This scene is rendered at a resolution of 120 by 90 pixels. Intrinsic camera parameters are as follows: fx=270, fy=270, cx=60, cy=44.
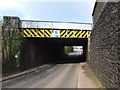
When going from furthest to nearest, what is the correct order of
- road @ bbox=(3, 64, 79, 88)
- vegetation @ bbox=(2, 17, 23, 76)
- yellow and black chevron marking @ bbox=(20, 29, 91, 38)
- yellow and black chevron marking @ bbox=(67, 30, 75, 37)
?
yellow and black chevron marking @ bbox=(67, 30, 75, 37) → yellow and black chevron marking @ bbox=(20, 29, 91, 38) → vegetation @ bbox=(2, 17, 23, 76) → road @ bbox=(3, 64, 79, 88)

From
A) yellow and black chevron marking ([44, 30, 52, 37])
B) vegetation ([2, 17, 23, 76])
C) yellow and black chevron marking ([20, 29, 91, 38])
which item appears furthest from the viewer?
yellow and black chevron marking ([44, 30, 52, 37])

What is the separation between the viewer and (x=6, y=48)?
2650 cm

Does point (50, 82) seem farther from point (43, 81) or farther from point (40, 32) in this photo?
point (40, 32)

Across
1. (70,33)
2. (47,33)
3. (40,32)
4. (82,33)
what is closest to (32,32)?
(40,32)

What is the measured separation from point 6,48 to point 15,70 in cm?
240

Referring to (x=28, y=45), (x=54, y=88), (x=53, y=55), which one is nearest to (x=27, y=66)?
(x=28, y=45)

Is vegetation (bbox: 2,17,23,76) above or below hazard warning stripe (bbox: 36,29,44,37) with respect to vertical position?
below

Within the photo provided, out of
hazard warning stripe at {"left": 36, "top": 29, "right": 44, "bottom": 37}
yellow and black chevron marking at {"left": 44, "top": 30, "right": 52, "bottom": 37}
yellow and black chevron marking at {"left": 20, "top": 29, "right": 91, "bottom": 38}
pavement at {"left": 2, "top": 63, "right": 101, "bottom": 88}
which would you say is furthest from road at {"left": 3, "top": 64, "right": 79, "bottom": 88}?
yellow and black chevron marking at {"left": 44, "top": 30, "right": 52, "bottom": 37}

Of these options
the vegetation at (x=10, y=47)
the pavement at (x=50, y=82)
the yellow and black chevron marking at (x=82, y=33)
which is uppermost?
the yellow and black chevron marking at (x=82, y=33)

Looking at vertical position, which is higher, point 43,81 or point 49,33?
point 49,33

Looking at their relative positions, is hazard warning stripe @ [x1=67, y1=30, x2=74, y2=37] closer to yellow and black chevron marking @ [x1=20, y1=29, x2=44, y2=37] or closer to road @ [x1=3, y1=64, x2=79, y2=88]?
yellow and black chevron marking @ [x1=20, y1=29, x2=44, y2=37]

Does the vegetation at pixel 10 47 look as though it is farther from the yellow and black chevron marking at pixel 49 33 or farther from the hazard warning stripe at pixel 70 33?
the hazard warning stripe at pixel 70 33

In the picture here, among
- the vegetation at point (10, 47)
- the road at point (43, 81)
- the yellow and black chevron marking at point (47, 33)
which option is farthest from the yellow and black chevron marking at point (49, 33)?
the road at point (43, 81)

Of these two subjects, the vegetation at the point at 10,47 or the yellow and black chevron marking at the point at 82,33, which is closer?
the vegetation at the point at 10,47
